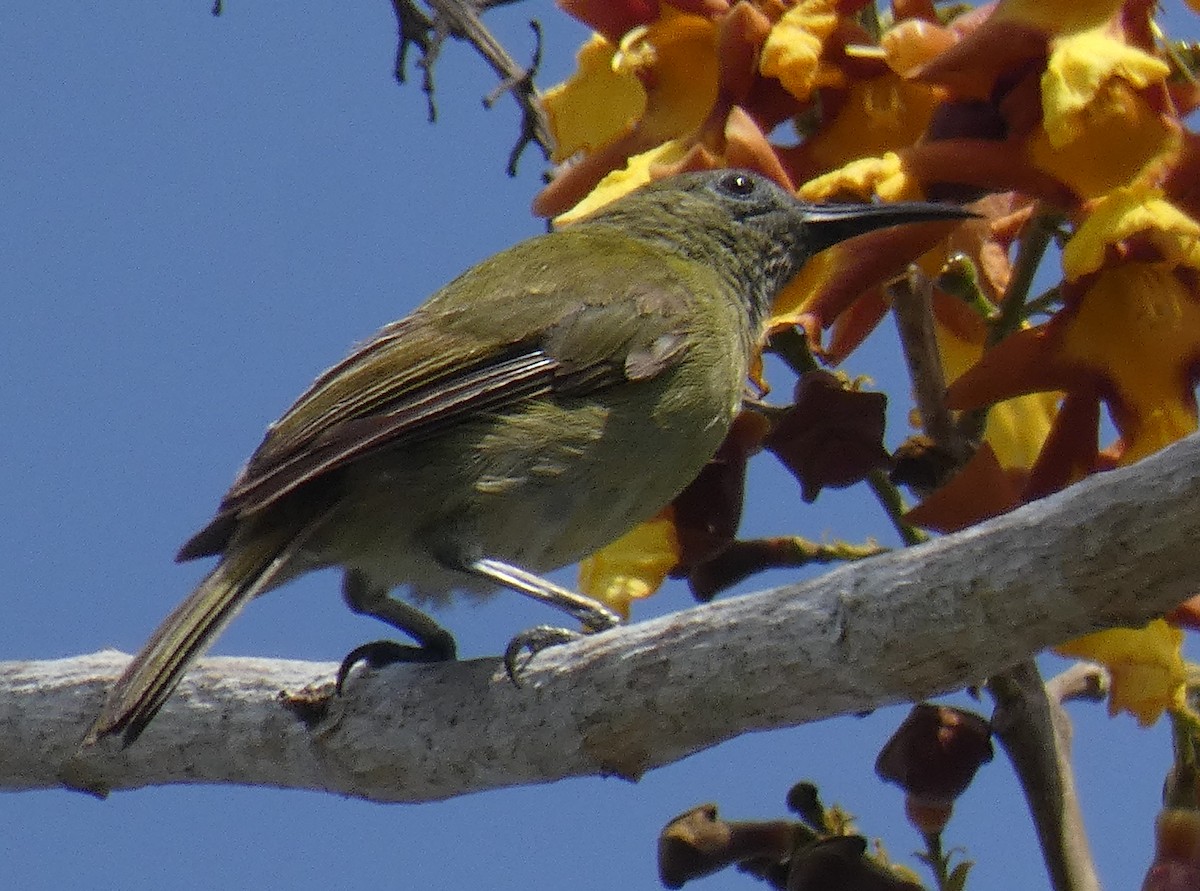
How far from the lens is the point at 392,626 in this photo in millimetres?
3805

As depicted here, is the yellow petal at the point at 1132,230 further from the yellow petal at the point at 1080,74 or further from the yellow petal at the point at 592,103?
the yellow petal at the point at 592,103

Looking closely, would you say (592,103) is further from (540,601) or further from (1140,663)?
(1140,663)

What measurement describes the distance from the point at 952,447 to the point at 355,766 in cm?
109

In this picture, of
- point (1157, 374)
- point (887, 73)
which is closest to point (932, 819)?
point (1157, 374)

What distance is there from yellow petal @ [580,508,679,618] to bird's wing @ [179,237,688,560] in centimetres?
57

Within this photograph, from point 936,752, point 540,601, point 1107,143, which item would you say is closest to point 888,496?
point 936,752

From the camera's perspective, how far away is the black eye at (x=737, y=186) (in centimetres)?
420

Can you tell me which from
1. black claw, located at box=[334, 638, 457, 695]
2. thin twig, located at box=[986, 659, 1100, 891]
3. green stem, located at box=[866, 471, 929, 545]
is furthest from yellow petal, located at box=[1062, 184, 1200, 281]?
black claw, located at box=[334, 638, 457, 695]

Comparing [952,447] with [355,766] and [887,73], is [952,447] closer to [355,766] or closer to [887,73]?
[887,73]

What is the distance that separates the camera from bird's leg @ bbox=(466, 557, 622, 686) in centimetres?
276

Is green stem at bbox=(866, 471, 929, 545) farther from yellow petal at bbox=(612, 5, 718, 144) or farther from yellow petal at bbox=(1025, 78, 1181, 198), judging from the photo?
yellow petal at bbox=(612, 5, 718, 144)

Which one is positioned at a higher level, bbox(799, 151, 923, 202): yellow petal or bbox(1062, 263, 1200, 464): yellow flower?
bbox(799, 151, 923, 202): yellow petal

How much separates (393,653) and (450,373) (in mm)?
664

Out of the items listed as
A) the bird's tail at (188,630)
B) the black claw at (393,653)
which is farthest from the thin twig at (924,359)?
the bird's tail at (188,630)
